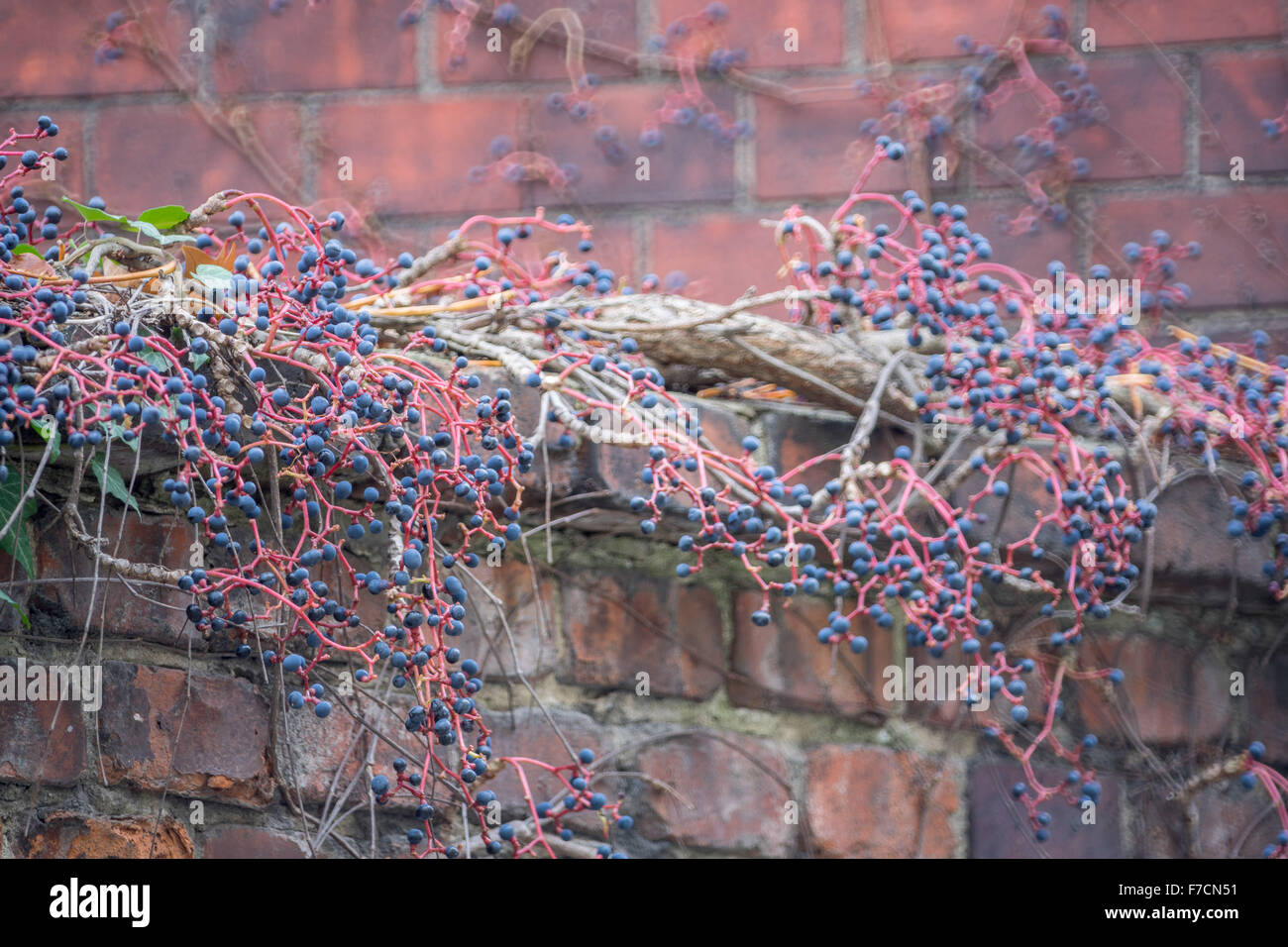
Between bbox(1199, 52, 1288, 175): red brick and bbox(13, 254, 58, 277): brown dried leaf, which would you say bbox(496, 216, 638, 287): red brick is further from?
bbox(1199, 52, 1288, 175): red brick

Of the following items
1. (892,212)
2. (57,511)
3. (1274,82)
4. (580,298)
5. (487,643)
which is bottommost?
(487,643)

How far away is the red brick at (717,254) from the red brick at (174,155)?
1.38 ft

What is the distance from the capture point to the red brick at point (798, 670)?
115cm

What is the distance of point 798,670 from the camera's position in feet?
3.79

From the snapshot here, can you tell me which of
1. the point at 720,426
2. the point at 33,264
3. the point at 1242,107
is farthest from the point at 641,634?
the point at 1242,107

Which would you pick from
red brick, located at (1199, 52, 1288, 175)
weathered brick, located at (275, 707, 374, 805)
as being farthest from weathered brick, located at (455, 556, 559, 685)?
red brick, located at (1199, 52, 1288, 175)

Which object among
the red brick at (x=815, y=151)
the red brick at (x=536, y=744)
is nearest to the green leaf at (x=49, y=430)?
the red brick at (x=536, y=744)

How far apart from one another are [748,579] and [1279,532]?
490 mm

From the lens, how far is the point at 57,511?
94 centimetres

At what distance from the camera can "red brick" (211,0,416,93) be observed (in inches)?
54.8

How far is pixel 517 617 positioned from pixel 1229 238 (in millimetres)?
860
